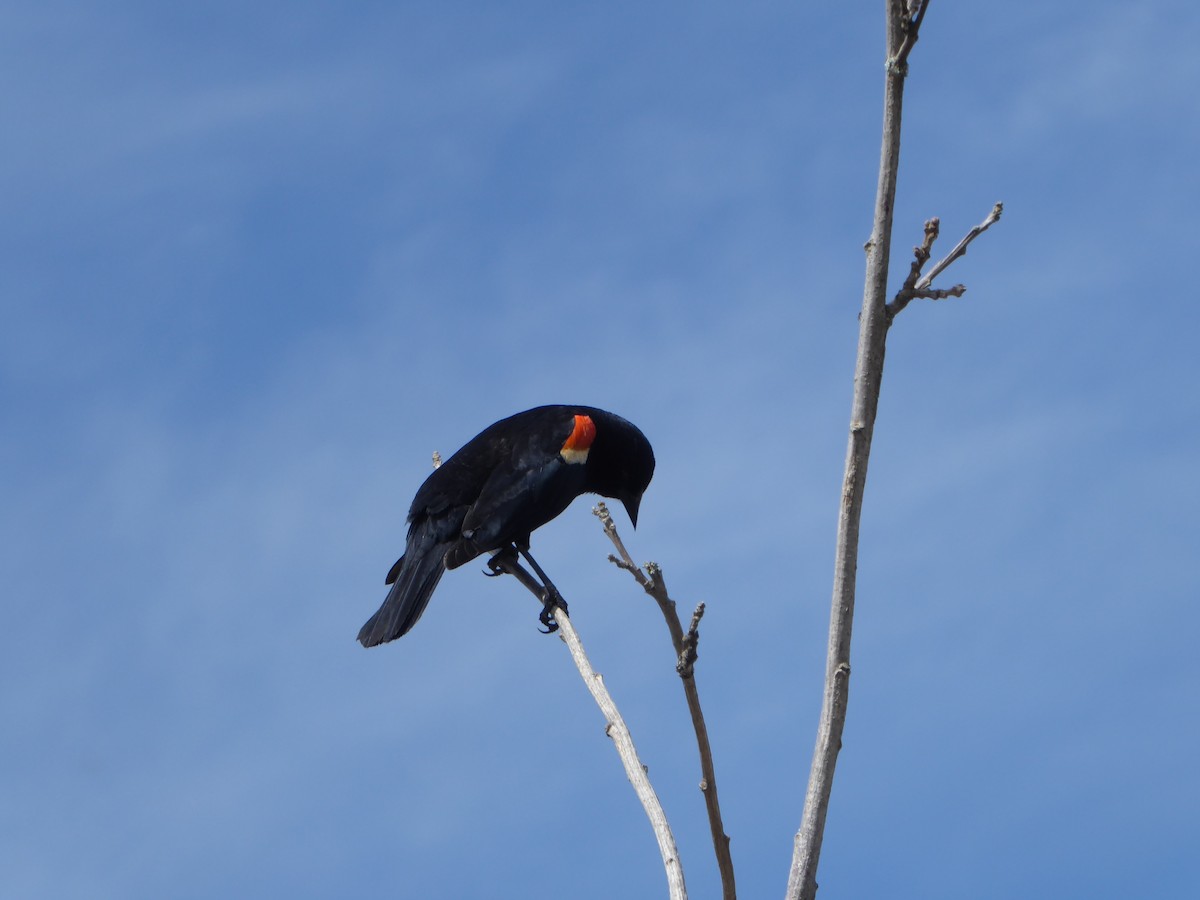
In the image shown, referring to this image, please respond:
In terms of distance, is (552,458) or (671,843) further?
(552,458)

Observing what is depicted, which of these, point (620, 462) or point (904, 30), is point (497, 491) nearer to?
→ point (620, 462)

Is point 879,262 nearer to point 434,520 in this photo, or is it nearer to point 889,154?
point 889,154

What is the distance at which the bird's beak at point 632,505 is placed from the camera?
793cm

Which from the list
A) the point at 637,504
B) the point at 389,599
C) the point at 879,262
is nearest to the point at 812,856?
the point at 879,262

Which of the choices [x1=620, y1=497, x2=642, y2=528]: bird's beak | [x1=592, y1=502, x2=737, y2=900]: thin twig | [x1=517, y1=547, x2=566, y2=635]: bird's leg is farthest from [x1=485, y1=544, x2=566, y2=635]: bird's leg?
[x1=592, y1=502, x2=737, y2=900]: thin twig

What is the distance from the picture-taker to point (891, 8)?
2.90 metres

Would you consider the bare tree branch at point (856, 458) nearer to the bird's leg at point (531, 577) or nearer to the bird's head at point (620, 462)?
the bird's leg at point (531, 577)

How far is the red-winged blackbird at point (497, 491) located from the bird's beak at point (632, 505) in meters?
0.27

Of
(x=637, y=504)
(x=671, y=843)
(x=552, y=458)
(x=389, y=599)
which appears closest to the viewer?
(x=671, y=843)

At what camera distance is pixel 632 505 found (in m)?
7.95

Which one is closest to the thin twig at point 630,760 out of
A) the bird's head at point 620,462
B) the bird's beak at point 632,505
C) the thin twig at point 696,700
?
the thin twig at point 696,700

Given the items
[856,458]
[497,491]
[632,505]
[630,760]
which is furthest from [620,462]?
[856,458]

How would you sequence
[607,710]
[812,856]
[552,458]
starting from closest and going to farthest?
[812,856], [607,710], [552,458]

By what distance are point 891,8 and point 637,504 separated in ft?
17.2
